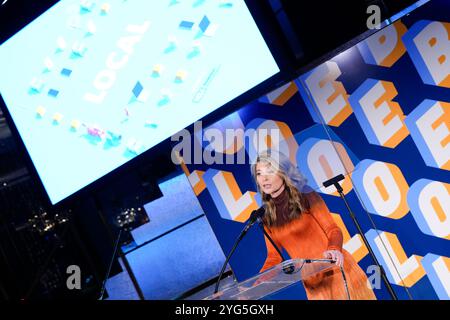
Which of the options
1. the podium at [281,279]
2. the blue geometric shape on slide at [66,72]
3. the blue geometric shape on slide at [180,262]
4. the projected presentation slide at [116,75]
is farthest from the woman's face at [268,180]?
the blue geometric shape on slide at [66,72]

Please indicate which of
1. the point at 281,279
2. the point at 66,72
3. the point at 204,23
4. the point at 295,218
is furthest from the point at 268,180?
the point at 66,72

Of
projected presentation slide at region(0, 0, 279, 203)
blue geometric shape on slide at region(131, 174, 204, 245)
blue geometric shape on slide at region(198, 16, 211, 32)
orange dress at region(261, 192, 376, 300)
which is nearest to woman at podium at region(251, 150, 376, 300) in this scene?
orange dress at region(261, 192, 376, 300)

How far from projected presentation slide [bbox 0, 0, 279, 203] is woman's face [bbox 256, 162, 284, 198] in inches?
15.7

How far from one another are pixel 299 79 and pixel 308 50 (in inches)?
21.6

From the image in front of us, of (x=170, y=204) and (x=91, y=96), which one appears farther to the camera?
(x=170, y=204)

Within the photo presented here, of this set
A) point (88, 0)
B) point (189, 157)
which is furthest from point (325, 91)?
point (88, 0)

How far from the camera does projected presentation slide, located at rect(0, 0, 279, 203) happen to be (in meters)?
2.38

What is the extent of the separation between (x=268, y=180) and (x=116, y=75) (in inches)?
41.6

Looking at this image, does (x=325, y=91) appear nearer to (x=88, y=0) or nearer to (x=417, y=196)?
(x=417, y=196)

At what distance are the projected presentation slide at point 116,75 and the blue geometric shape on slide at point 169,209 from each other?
593 mm

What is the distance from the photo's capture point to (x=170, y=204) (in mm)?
3230

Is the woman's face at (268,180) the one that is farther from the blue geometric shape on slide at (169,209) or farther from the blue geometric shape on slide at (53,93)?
the blue geometric shape on slide at (53,93)

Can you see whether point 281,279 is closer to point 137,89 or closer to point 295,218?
point 295,218

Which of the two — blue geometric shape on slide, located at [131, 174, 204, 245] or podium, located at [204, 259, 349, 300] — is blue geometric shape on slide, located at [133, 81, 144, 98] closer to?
blue geometric shape on slide, located at [131, 174, 204, 245]
